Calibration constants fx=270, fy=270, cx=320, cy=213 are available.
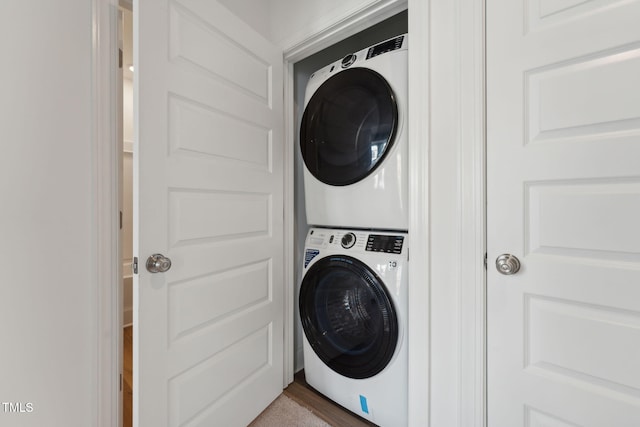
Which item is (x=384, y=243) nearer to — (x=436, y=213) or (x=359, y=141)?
(x=436, y=213)

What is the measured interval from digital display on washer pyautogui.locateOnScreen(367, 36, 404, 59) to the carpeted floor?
1809 millimetres

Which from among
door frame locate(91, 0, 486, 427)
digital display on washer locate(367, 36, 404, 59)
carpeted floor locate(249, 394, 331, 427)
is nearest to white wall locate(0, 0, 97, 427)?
door frame locate(91, 0, 486, 427)

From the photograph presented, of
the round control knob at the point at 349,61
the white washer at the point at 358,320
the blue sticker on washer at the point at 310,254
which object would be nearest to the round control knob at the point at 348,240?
the white washer at the point at 358,320

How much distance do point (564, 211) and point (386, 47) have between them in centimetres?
99

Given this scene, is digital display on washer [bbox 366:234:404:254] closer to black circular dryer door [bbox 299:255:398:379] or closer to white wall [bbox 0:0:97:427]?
black circular dryer door [bbox 299:255:398:379]

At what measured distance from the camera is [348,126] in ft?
4.56

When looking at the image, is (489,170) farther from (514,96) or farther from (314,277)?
(314,277)

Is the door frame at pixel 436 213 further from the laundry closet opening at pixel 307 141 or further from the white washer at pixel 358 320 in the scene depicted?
the laundry closet opening at pixel 307 141

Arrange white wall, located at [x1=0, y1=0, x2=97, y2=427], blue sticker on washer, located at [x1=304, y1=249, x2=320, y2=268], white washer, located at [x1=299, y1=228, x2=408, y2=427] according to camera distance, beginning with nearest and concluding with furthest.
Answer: white wall, located at [x1=0, y1=0, x2=97, y2=427] < white washer, located at [x1=299, y1=228, x2=408, y2=427] < blue sticker on washer, located at [x1=304, y1=249, x2=320, y2=268]

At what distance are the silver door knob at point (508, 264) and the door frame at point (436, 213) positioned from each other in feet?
0.19

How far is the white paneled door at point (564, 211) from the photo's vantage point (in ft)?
2.38

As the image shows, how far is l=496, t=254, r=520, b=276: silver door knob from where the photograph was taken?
87cm

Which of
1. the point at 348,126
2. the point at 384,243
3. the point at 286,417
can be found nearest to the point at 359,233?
the point at 384,243

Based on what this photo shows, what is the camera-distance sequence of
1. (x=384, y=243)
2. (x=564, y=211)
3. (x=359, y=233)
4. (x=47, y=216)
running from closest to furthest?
(x=564, y=211), (x=47, y=216), (x=384, y=243), (x=359, y=233)
